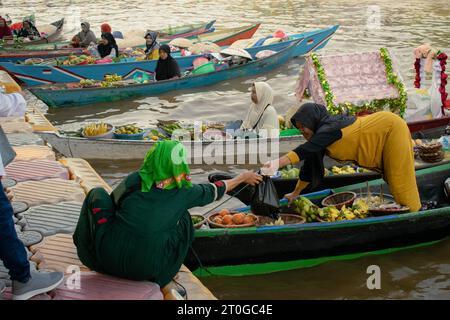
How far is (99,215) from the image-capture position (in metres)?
4.05

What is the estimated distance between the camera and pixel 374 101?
8.84 meters

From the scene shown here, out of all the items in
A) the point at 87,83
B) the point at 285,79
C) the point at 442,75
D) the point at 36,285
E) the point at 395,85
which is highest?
the point at 442,75

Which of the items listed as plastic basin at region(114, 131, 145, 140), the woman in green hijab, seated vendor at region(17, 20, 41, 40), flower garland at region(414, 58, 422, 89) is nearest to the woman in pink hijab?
seated vendor at region(17, 20, 41, 40)

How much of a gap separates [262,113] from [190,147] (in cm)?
109

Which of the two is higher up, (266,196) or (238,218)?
(266,196)

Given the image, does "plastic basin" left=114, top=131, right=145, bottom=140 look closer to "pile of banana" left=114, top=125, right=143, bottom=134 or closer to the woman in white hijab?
"pile of banana" left=114, top=125, right=143, bottom=134

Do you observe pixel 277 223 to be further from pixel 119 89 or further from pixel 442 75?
pixel 119 89

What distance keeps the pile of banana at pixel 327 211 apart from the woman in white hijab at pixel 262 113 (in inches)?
93.7

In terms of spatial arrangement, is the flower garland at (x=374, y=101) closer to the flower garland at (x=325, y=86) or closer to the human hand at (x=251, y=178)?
the flower garland at (x=325, y=86)

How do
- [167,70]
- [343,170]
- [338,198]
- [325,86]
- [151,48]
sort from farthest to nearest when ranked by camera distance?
[151,48]
[167,70]
[325,86]
[343,170]
[338,198]

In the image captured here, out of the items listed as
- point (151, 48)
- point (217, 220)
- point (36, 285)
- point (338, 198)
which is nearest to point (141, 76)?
point (151, 48)

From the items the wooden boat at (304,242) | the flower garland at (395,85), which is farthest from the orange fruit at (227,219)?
the flower garland at (395,85)

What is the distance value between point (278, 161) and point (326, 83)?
3675 mm
